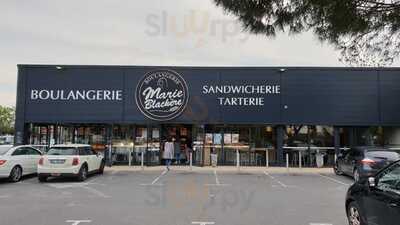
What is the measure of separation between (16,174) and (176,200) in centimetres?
789

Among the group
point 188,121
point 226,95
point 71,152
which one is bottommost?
point 71,152

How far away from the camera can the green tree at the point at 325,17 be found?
720cm

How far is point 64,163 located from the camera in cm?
1599

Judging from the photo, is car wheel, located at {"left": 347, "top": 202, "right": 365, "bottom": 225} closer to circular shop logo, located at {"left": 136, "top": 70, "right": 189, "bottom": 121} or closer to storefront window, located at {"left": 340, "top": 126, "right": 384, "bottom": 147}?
circular shop logo, located at {"left": 136, "top": 70, "right": 189, "bottom": 121}

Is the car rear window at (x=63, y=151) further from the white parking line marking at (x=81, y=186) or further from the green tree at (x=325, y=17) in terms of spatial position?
the green tree at (x=325, y=17)

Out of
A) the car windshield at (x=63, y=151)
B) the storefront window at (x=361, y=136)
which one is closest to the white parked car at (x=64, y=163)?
the car windshield at (x=63, y=151)

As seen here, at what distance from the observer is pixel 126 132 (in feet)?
77.8

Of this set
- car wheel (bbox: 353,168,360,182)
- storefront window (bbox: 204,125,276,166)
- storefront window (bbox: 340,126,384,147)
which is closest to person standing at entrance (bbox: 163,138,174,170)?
storefront window (bbox: 204,125,276,166)

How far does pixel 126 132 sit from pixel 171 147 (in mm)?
3591

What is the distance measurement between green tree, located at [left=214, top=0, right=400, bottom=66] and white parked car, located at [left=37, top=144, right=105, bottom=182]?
425 inches

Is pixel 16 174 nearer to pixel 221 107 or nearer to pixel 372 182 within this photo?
pixel 221 107

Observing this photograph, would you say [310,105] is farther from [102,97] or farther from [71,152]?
[71,152]

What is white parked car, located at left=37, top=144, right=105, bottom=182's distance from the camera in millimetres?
15938

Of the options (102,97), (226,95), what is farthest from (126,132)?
(226,95)
